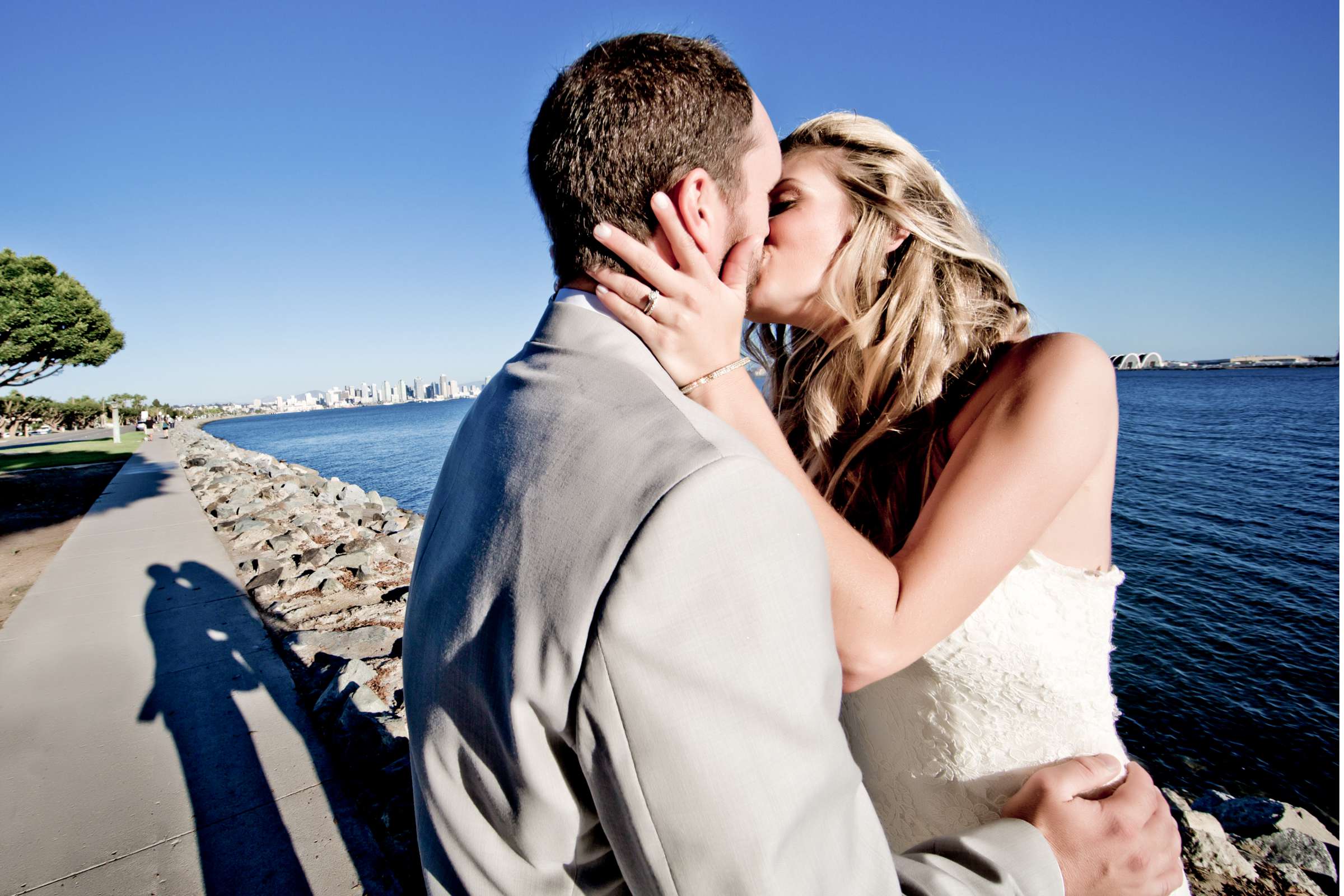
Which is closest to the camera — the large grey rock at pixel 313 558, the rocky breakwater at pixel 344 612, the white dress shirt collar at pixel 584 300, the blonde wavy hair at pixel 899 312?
the white dress shirt collar at pixel 584 300

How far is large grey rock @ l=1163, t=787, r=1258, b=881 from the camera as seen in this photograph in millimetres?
4418

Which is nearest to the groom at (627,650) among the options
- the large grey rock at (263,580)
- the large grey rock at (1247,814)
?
the large grey rock at (1247,814)

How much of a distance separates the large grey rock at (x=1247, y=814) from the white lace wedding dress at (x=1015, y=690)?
218 inches

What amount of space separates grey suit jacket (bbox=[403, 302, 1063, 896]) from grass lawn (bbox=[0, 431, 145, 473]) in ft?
80.9

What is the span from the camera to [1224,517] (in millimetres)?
18781

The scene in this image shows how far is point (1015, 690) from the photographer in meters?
1.92

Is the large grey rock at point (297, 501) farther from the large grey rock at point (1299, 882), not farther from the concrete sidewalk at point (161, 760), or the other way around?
the large grey rock at point (1299, 882)

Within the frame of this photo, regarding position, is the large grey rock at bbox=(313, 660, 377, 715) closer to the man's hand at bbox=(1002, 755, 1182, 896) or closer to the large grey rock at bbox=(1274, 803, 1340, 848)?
the man's hand at bbox=(1002, 755, 1182, 896)

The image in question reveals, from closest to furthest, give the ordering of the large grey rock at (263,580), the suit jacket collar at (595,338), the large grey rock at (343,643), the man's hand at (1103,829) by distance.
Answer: the suit jacket collar at (595,338), the man's hand at (1103,829), the large grey rock at (343,643), the large grey rock at (263,580)

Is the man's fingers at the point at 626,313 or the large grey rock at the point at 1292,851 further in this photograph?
the large grey rock at the point at 1292,851

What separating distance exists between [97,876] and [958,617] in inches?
162

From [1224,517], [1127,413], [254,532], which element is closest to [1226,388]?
[1127,413]

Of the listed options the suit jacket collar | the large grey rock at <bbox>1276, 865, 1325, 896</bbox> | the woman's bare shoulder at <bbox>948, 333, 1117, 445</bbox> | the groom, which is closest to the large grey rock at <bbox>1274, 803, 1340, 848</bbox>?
the large grey rock at <bbox>1276, 865, 1325, 896</bbox>

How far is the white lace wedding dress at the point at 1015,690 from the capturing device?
1.87 meters
